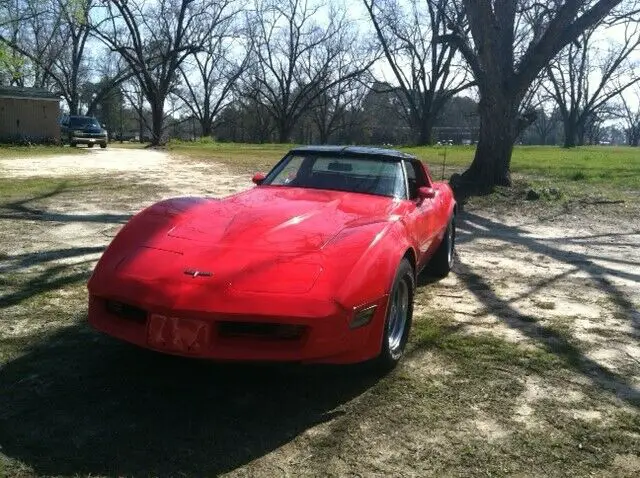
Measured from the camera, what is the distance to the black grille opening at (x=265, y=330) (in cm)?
285

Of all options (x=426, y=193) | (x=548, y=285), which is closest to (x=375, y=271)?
(x=426, y=193)

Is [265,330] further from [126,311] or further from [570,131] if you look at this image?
[570,131]

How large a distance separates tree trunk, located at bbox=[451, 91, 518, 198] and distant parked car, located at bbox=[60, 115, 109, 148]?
23.8 meters

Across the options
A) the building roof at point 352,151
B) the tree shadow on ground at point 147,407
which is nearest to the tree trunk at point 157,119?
the building roof at point 352,151

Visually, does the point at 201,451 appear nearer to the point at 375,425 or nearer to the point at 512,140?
the point at 375,425

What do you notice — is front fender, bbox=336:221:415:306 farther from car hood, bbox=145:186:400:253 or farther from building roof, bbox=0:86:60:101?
building roof, bbox=0:86:60:101

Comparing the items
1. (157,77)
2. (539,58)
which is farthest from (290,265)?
(157,77)

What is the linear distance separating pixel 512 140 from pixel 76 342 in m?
10.2

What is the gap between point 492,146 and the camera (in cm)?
1197

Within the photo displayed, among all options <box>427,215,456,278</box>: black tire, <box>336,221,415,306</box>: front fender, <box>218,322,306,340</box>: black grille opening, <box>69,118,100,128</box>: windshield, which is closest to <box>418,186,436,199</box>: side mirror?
<box>427,215,456,278</box>: black tire

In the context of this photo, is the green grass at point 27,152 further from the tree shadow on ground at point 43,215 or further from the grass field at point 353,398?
the grass field at point 353,398

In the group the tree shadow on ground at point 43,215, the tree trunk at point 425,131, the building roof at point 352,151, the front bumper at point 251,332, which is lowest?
the tree shadow on ground at point 43,215

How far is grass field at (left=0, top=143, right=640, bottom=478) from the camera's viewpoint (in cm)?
245

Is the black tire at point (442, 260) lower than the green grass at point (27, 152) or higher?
lower
